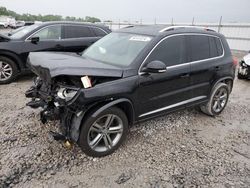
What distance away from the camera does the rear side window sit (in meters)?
4.11

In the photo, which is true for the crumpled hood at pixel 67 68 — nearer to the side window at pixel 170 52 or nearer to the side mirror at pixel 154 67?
the side mirror at pixel 154 67

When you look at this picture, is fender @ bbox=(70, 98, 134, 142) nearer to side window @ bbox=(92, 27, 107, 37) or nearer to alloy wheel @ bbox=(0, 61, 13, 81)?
alloy wheel @ bbox=(0, 61, 13, 81)

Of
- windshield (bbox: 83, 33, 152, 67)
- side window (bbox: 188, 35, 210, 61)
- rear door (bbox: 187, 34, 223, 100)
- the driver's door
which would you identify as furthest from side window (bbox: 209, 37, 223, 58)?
windshield (bbox: 83, 33, 152, 67)

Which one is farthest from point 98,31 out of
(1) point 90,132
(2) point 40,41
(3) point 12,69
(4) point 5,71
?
(1) point 90,132

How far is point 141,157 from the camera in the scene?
338 cm

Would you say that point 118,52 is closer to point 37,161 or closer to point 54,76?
point 54,76

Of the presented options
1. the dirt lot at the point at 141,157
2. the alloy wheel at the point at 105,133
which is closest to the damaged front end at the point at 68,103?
the alloy wheel at the point at 105,133

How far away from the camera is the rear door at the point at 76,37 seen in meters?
6.84

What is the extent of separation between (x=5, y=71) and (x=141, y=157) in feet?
15.2

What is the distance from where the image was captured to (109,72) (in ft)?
10.2

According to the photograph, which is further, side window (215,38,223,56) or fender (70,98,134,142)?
side window (215,38,223,56)

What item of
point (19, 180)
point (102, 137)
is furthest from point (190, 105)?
point (19, 180)

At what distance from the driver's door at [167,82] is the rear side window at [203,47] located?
228 millimetres

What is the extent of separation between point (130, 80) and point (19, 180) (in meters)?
1.86
